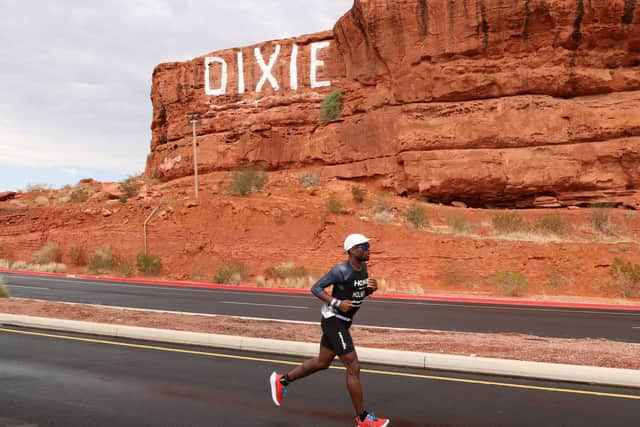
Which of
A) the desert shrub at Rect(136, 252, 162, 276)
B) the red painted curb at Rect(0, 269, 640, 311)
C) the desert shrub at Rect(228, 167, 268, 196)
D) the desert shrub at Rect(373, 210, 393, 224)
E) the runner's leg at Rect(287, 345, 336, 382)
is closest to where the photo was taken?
the runner's leg at Rect(287, 345, 336, 382)

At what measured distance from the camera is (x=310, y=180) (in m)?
41.8

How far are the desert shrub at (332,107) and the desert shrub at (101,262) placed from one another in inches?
754

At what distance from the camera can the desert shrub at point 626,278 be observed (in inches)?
888

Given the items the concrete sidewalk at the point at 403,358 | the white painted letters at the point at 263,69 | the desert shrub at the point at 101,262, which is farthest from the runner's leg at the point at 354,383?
the white painted letters at the point at 263,69

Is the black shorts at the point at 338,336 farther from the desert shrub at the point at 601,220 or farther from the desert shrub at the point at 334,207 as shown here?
→ the desert shrub at the point at 601,220

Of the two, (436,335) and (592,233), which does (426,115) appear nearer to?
(592,233)

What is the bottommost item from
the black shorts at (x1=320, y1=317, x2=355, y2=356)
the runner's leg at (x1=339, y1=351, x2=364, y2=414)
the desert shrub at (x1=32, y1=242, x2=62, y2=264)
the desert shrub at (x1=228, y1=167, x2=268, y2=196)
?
the desert shrub at (x1=32, y1=242, x2=62, y2=264)

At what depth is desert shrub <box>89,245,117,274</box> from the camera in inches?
1247

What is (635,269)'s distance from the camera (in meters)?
23.2

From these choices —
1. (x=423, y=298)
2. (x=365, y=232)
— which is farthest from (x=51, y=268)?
(x=423, y=298)

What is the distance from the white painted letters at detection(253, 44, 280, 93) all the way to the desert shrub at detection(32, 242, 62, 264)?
71.5 ft

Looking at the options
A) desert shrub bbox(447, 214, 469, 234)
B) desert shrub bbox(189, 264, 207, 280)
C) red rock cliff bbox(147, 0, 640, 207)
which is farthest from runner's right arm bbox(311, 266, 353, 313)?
red rock cliff bbox(147, 0, 640, 207)

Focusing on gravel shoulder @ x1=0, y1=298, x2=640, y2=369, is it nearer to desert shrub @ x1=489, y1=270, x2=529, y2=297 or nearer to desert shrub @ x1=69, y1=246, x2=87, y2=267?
desert shrub @ x1=489, y1=270, x2=529, y2=297

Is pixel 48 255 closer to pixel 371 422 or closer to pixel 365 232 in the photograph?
pixel 365 232
